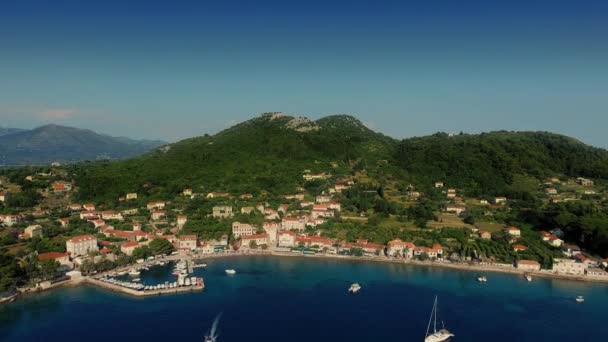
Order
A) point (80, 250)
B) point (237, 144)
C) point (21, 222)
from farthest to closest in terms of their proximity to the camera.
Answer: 1. point (237, 144)
2. point (21, 222)
3. point (80, 250)

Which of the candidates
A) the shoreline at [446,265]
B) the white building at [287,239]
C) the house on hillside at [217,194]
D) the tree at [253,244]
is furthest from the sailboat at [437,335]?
the house on hillside at [217,194]

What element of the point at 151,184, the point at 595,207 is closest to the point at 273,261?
the point at 151,184

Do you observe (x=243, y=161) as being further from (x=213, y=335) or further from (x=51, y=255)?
(x=213, y=335)

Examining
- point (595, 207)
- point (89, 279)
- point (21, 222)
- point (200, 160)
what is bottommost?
point (89, 279)

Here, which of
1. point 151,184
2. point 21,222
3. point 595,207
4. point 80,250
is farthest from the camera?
point 151,184

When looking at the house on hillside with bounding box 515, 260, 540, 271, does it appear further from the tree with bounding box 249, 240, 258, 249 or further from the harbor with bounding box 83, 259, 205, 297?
the harbor with bounding box 83, 259, 205, 297

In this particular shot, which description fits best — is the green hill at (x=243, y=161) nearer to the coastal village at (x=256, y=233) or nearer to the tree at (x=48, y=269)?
the coastal village at (x=256, y=233)

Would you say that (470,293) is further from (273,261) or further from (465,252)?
(273,261)
